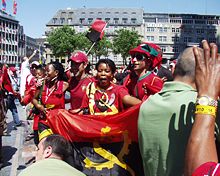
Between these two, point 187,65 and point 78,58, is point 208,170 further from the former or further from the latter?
point 78,58

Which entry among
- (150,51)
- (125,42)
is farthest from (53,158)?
(125,42)

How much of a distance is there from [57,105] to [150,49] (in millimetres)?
1884

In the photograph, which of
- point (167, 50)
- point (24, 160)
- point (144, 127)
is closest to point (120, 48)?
point (167, 50)

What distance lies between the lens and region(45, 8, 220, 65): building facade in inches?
3782

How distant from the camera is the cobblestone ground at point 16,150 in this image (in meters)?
6.22

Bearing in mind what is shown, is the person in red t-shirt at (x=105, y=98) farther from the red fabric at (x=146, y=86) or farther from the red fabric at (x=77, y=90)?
the red fabric at (x=77, y=90)

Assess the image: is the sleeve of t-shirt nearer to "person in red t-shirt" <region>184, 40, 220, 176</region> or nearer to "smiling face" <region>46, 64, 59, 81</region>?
"smiling face" <region>46, 64, 59, 81</region>

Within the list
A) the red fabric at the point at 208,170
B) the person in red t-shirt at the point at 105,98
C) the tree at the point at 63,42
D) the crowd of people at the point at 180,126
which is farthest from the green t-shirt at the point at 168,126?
the tree at the point at 63,42

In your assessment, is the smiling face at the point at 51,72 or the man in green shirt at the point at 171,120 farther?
the smiling face at the point at 51,72

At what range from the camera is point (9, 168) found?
623 centimetres

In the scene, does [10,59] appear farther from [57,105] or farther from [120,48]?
[57,105]

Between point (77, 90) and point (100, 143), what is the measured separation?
1.52 m

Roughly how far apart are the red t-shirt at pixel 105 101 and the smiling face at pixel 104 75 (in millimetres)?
77

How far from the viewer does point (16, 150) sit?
755cm
